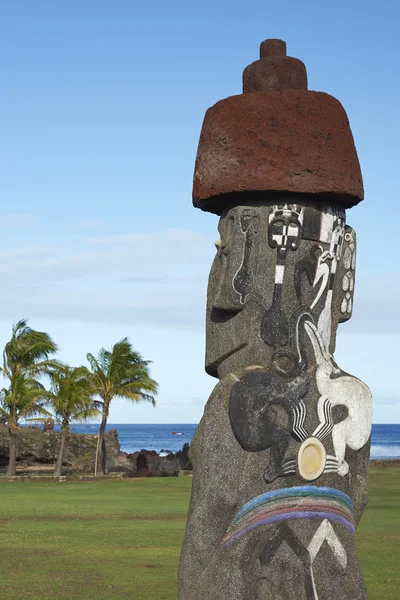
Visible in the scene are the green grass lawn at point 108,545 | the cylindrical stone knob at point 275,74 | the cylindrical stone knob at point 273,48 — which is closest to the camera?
the cylindrical stone knob at point 275,74

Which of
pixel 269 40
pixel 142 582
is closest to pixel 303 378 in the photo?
pixel 269 40

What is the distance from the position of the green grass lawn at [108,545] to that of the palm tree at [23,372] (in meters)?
10.4

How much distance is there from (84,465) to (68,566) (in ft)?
105

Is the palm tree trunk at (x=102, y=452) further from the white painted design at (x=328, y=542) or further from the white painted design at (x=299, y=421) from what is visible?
the white painted design at (x=299, y=421)

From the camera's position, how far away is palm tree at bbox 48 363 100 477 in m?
36.3

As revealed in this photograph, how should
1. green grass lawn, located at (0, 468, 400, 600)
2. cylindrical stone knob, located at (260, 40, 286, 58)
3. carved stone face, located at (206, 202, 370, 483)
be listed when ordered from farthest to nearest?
green grass lawn, located at (0, 468, 400, 600) → cylindrical stone knob, located at (260, 40, 286, 58) → carved stone face, located at (206, 202, 370, 483)

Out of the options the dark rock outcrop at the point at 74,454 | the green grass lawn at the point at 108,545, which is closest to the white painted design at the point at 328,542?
the green grass lawn at the point at 108,545

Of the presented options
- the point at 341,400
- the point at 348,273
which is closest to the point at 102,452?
the point at 348,273

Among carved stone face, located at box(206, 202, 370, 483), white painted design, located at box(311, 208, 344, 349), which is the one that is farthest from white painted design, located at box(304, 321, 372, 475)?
white painted design, located at box(311, 208, 344, 349)

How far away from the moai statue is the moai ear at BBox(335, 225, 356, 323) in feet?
0.04

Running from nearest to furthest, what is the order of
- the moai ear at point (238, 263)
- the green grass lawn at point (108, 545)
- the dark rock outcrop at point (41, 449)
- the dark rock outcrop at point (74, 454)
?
1. the moai ear at point (238, 263)
2. the green grass lawn at point (108, 545)
3. the dark rock outcrop at point (74, 454)
4. the dark rock outcrop at point (41, 449)

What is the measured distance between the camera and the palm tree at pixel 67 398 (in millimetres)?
36281

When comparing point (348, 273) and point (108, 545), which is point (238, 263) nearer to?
point (348, 273)

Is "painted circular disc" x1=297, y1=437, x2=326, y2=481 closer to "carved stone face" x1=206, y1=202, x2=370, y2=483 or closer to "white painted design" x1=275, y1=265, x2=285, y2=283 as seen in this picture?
"carved stone face" x1=206, y1=202, x2=370, y2=483
